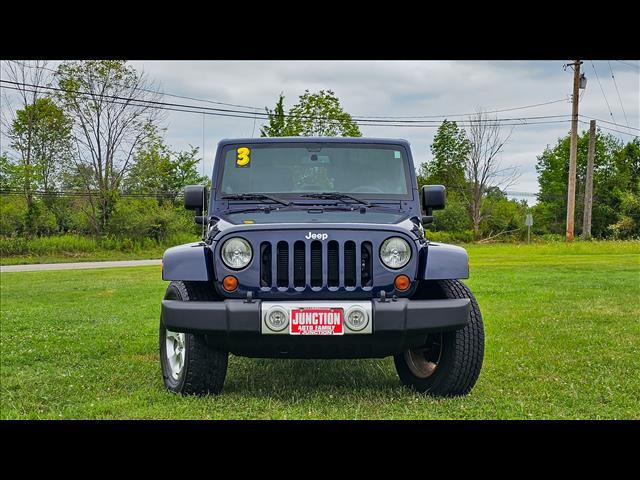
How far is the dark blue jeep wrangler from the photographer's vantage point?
5.18 m

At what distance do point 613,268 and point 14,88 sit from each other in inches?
1032

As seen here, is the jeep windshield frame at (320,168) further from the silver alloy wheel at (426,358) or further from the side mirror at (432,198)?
the silver alloy wheel at (426,358)

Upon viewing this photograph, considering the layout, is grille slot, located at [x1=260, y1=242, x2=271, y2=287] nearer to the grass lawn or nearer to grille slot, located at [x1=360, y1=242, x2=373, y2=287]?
grille slot, located at [x1=360, y1=242, x2=373, y2=287]

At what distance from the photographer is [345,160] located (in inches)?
270

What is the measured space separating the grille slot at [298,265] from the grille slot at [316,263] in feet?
0.23

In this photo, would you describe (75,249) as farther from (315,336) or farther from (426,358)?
(315,336)

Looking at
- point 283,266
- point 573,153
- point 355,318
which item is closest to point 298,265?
point 283,266

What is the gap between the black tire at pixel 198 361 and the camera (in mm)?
5617

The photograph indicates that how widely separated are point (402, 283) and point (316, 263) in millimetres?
627

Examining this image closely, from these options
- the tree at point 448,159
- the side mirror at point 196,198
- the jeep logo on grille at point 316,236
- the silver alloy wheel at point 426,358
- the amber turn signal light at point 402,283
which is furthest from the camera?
the tree at point 448,159

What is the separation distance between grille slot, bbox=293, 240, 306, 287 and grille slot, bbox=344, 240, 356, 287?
29 cm

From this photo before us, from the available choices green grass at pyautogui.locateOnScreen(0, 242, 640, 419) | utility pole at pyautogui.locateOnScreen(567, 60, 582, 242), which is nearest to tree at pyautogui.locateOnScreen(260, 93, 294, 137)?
utility pole at pyautogui.locateOnScreen(567, 60, 582, 242)

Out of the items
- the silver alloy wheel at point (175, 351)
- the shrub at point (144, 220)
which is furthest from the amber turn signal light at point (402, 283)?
the shrub at point (144, 220)
